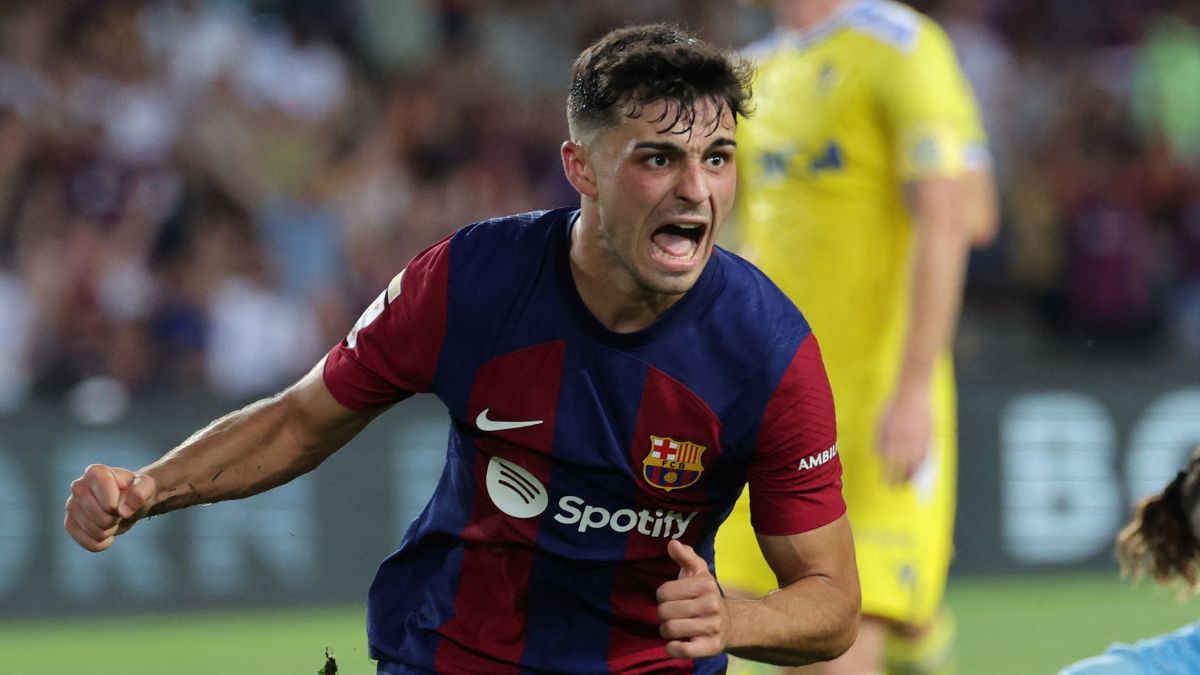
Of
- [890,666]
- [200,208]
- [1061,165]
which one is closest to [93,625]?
[200,208]

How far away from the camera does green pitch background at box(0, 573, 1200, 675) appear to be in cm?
878

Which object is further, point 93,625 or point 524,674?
point 93,625

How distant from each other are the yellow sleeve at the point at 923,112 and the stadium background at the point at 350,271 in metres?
3.45

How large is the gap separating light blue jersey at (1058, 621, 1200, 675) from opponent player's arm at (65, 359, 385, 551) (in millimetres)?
1572

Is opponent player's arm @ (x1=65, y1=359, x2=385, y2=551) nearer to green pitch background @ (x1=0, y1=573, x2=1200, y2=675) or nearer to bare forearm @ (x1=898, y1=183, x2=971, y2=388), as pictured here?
bare forearm @ (x1=898, y1=183, x2=971, y2=388)

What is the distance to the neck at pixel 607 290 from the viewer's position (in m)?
3.82

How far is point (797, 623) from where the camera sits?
3641mm

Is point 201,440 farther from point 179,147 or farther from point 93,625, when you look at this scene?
point 179,147

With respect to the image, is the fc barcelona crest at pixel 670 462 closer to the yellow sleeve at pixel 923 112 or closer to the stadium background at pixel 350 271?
the yellow sleeve at pixel 923 112

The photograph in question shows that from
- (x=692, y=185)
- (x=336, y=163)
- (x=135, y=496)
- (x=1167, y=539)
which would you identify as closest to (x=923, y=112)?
(x=1167, y=539)

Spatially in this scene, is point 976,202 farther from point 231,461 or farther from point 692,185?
point 231,461

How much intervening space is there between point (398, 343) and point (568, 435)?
0.41 meters

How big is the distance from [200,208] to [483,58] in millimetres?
2586

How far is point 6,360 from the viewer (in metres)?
10.6
